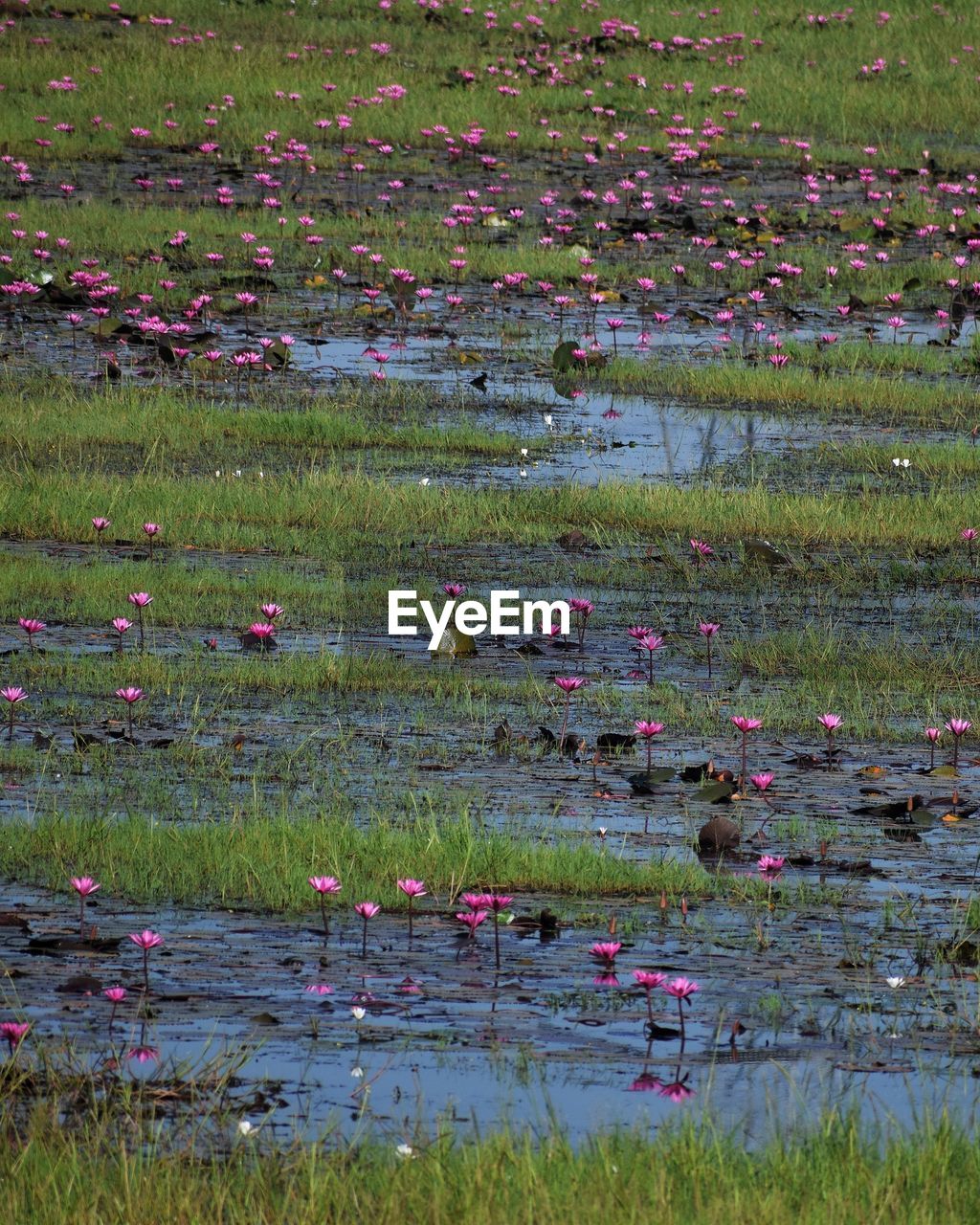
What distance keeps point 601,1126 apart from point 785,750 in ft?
9.93

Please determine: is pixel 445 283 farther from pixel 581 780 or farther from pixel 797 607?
pixel 581 780

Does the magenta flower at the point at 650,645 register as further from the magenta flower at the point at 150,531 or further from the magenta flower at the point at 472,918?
the magenta flower at the point at 472,918

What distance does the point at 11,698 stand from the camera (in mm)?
6605

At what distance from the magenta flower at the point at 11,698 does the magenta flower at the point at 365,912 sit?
6.12 feet

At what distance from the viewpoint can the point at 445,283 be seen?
16234 mm

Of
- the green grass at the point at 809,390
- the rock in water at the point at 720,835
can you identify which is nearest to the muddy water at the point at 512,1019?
the rock in water at the point at 720,835

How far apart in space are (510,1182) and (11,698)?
3.30 meters

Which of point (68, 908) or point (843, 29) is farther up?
point (843, 29)

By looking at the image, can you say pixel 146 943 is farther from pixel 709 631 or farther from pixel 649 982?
pixel 709 631

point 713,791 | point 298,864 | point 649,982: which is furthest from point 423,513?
point 649,982

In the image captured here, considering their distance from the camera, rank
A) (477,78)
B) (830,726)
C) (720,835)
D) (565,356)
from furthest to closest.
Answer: (477,78) < (565,356) < (830,726) < (720,835)

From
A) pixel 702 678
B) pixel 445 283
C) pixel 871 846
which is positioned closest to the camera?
pixel 871 846

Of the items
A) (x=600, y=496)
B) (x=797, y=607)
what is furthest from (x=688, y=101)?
(x=797, y=607)

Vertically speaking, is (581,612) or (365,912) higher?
(365,912)
